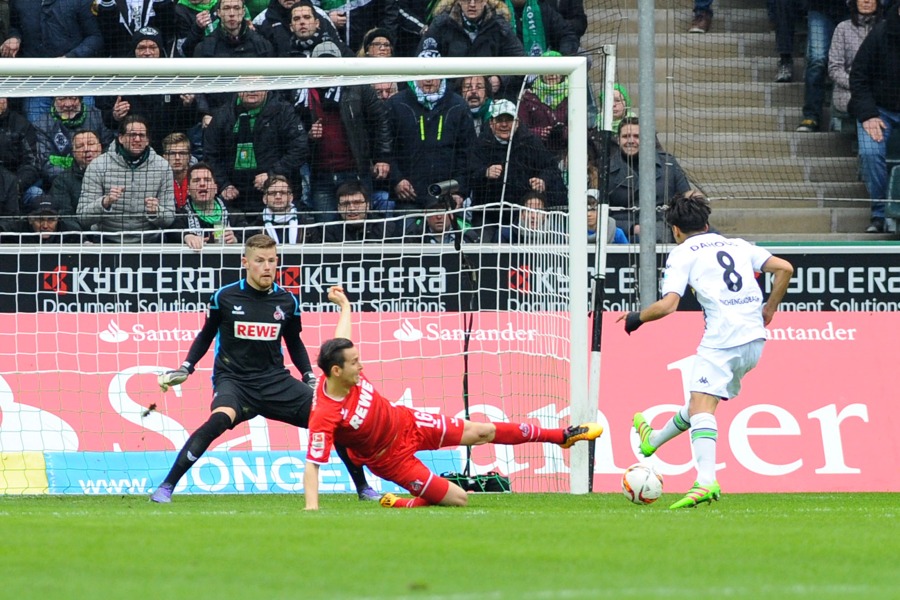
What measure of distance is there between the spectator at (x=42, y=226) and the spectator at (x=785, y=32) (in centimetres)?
829

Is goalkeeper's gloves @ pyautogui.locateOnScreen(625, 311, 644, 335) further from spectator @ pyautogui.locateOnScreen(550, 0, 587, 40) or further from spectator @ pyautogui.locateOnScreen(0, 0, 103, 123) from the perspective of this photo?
spectator @ pyautogui.locateOnScreen(0, 0, 103, 123)

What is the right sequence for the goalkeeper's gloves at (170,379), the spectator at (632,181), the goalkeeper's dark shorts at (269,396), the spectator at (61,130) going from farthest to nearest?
the spectator at (61,130) → the spectator at (632,181) → the goalkeeper's dark shorts at (269,396) → the goalkeeper's gloves at (170,379)

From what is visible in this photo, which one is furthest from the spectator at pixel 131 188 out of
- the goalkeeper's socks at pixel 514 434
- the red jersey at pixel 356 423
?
the goalkeeper's socks at pixel 514 434

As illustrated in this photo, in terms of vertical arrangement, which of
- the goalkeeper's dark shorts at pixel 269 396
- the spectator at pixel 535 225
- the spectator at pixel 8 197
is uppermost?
the spectator at pixel 8 197

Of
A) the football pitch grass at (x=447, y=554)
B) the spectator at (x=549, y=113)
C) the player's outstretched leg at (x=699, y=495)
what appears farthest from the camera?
the spectator at (x=549, y=113)

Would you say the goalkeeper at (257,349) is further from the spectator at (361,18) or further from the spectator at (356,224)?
the spectator at (361,18)

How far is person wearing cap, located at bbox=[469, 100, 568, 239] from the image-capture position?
12.5 meters

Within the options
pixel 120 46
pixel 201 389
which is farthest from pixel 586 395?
pixel 120 46

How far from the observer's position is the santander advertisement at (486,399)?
11.6 meters

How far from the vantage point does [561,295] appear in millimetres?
11734

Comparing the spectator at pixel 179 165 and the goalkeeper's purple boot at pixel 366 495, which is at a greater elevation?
the spectator at pixel 179 165

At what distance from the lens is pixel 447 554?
613 centimetres

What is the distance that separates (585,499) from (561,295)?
2169 millimetres

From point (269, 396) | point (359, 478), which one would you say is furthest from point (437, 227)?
point (359, 478)
